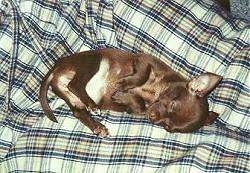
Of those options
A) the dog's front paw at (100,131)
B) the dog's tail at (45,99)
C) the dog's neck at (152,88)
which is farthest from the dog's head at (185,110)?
the dog's tail at (45,99)

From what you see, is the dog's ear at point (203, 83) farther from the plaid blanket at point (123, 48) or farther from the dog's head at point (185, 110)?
the plaid blanket at point (123, 48)

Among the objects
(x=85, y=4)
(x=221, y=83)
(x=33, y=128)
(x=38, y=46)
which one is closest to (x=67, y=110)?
(x=33, y=128)

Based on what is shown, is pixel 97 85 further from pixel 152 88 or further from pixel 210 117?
pixel 210 117

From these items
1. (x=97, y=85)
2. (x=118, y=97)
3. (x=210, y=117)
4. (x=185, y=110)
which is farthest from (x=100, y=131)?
(x=210, y=117)

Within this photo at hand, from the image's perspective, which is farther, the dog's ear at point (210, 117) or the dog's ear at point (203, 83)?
the dog's ear at point (210, 117)

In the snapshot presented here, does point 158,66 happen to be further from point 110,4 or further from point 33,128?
point 33,128

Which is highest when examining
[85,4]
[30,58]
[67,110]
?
[85,4]
